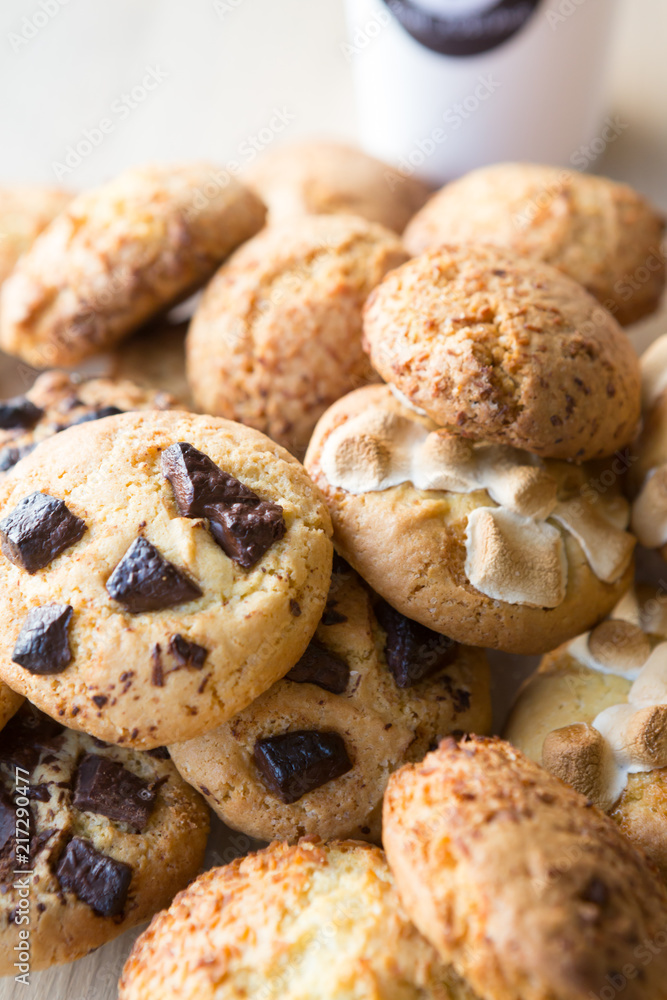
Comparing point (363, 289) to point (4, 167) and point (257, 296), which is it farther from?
point (4, 167)

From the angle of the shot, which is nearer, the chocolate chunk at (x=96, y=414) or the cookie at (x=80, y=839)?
the cookie at (x=80, y=839)

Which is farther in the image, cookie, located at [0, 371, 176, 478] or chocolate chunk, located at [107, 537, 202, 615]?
cookie, located at [0, 371, 176, 478]

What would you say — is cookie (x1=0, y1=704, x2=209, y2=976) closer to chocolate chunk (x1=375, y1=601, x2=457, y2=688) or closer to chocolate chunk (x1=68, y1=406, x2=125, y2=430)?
chocolate chunk (x1=375, y1=601, x2=457, y2=688)

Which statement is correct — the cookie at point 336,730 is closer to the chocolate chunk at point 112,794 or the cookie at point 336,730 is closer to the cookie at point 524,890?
the chocolate chunk at point 112,794

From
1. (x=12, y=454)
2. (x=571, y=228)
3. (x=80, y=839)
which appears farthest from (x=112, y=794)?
(x=571, y=228)

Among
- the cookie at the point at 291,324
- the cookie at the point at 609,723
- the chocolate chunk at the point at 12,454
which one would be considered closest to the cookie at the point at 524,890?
the cookie at the point at 609,723

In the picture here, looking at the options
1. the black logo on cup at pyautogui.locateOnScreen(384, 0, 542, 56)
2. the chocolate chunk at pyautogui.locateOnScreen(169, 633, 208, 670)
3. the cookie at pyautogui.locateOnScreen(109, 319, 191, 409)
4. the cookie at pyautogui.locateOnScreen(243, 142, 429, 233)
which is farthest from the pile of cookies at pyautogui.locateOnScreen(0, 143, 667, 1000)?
the black logo on cup at pyautogui.locateOnScreen(384, 0, 542, 56)
